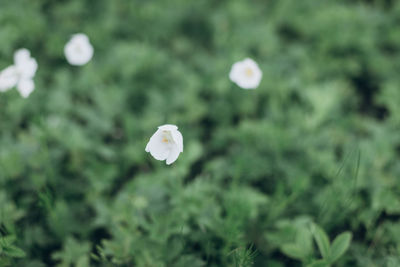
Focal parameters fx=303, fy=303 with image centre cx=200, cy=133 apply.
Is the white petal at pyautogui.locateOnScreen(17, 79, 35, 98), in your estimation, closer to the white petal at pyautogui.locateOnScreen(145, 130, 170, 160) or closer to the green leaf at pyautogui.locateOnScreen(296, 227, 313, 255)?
the white petal at pyautogui.locateOnScreen(145, 130, 170, 160)

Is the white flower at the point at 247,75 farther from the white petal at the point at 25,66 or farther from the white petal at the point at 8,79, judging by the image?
the white petal at the point at 8,79

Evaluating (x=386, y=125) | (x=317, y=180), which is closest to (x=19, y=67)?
(x=317, y=180)

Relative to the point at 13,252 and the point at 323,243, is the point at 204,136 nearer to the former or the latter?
the point at 323,243

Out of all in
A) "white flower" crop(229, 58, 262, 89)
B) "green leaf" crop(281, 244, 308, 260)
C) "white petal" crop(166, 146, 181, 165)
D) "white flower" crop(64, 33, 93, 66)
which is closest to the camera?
"white petal" crop(166, 146, 181, 165)

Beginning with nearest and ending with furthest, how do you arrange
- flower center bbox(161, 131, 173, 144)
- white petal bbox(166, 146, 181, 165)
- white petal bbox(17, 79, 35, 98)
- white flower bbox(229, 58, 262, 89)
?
white petal bbox(166, 146, 181, 165), flower center bbox(161, 131, 173, 144), white petal bbox(17, 79, 35, 98), white flower bbox(229, 58, 262, 89)

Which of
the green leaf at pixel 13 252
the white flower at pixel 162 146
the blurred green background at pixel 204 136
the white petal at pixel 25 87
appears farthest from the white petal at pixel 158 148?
the white petal at pixel 25 87

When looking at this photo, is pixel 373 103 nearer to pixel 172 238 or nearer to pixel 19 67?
pixel 172 238

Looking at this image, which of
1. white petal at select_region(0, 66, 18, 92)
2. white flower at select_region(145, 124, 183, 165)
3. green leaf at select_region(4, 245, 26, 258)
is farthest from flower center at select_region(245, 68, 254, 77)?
green leaf at select_region(4, 245, 26, 258)
